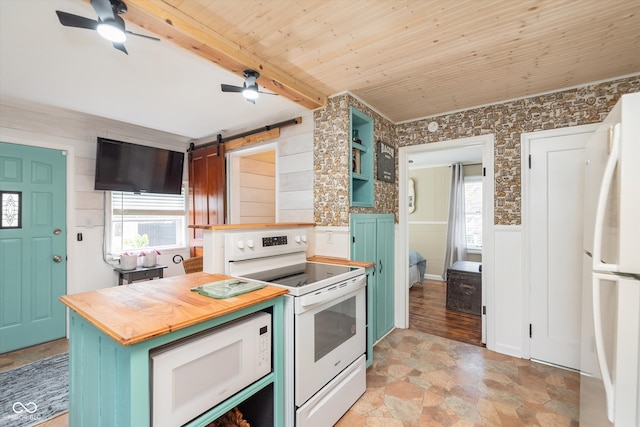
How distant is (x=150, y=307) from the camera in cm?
127

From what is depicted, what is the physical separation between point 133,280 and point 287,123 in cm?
261

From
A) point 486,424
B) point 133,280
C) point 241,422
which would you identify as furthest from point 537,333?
point 133,280

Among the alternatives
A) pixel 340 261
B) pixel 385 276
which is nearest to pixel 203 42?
pixel 340 261

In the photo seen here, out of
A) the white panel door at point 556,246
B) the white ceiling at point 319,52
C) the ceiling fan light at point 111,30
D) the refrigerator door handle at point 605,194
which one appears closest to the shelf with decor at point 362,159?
the white ceiling at point 319,52

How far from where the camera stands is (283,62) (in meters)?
2.14

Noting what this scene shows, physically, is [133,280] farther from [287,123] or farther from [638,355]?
[638,355]

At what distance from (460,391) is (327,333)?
1262 millimetres

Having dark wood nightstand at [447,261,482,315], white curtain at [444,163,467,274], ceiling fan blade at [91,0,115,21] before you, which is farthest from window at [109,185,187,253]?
white curtain at [444,163,467,274]

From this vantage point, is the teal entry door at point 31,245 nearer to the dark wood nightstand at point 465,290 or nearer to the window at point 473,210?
the dark wood nightstand at point 465,290

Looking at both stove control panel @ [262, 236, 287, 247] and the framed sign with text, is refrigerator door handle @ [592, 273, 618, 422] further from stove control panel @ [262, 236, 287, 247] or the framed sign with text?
the framed sign with text

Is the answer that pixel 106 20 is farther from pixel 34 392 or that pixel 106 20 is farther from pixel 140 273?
pixel 140 273

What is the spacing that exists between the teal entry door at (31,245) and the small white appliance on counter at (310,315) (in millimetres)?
2334

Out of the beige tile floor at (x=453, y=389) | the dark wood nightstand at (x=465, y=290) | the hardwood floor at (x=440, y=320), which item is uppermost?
the dark wood nightstand at (x=465, y=290)

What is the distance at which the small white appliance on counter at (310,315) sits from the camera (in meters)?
1.57
